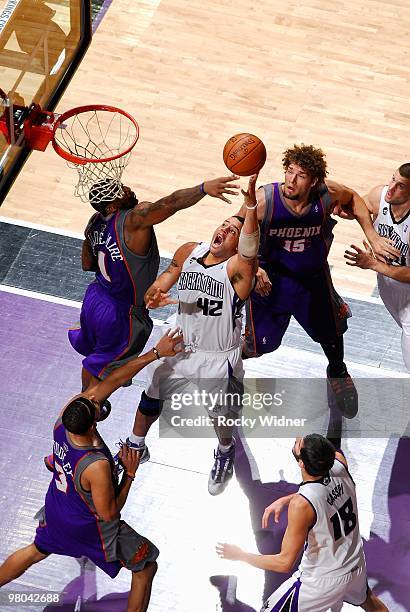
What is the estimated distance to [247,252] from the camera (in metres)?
6.64

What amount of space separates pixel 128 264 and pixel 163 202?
1.69 ft

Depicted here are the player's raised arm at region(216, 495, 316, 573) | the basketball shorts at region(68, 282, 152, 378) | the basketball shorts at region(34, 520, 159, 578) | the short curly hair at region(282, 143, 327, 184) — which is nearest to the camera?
the player's raised arm at region(216, 495, 316, 573)

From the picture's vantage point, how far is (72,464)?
20.2 ft

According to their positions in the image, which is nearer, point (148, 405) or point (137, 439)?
point (148, 405)

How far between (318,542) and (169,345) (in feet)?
5.14

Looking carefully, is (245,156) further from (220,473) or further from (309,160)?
(220,473)

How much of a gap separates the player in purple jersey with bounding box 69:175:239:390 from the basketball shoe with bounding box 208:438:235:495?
0.95 m

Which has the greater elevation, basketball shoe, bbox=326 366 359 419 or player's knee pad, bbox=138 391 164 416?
player's knee pad, bbox=138 391 164 416

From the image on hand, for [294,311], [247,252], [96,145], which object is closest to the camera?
[247,252]

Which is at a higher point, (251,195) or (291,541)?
(251,195)


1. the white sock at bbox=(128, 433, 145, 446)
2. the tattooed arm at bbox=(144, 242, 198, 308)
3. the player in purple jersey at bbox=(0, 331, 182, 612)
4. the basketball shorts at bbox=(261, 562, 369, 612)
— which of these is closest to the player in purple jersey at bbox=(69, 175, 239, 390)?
the tattooed arm at bbox=(144, 242, 198, 308)

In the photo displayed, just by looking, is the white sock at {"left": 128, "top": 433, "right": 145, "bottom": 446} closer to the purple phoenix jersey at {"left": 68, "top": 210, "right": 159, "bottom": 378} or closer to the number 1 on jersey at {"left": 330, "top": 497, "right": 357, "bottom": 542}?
the purple phoenix jersey at {"left": 68, "top": 210, "right": 159, "bottom": 378}

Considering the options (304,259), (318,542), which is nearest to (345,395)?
(304,259)

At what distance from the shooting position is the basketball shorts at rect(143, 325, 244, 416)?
711 cm
